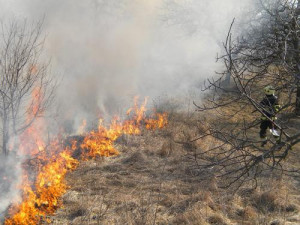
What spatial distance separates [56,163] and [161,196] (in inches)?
110

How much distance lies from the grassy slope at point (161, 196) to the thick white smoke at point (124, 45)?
13.7 feet

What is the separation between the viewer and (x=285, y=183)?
6418 millimetres

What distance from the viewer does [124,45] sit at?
1667 cm

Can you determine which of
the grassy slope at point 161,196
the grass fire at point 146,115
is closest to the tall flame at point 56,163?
the grass fire at point 146,115

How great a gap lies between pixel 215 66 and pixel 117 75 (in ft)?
22.6

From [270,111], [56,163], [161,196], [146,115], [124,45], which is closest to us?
[270,111]

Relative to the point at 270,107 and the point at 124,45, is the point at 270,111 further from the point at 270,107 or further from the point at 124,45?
the point at 124,45

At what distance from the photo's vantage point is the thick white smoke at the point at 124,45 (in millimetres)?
12047

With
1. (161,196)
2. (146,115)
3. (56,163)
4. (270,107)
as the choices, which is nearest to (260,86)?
(270,107)

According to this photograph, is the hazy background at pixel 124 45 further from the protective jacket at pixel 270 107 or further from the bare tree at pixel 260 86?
the protective jacket at pixel 270 107

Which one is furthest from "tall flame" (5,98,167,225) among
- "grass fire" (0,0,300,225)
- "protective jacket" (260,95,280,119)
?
"protective jacket" (260,95,280,119)

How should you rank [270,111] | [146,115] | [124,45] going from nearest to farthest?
[270,111] → [146,115] → [124,45]

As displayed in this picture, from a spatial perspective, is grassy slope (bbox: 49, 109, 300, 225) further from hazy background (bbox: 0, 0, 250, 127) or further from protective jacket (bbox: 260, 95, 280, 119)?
hazy background (bbox: 0, 0, 250, 127)

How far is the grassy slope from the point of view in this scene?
4.81 meters
